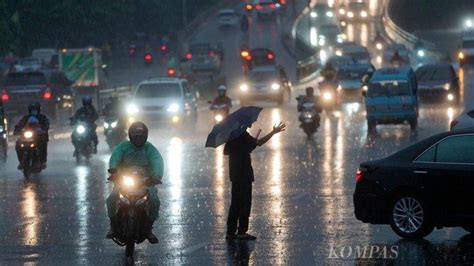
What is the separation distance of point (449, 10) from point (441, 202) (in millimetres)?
139677

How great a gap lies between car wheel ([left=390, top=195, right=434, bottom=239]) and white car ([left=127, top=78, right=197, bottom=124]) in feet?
89.2

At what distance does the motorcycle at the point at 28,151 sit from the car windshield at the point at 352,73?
31.0 m

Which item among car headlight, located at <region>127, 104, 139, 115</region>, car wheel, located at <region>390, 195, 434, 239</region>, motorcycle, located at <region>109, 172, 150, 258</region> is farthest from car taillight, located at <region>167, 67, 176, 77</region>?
motorcycle, located at <region>109, 172, 150, 258</region>

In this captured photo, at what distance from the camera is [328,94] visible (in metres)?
47.6

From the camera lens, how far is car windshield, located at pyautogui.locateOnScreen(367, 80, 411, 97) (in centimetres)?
3922

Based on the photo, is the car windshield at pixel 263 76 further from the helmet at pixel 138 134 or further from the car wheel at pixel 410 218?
the helmet at pixel 138 134

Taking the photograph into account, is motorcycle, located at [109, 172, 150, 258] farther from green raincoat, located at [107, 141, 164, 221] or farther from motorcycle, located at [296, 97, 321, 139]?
motorcycle, located at [296, 97, 321, 139]

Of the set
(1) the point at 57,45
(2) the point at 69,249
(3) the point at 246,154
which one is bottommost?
(2) the point at 69,249

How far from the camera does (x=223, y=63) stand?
98.3 meters

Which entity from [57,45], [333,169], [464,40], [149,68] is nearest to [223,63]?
[149,68]

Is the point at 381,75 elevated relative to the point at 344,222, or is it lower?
elevated

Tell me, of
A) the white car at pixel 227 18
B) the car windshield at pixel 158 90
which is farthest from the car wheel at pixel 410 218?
the white car at pixel 227 18

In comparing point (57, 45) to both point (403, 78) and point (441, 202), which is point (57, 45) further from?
point (441, 202)

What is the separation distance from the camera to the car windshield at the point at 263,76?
56537mm
